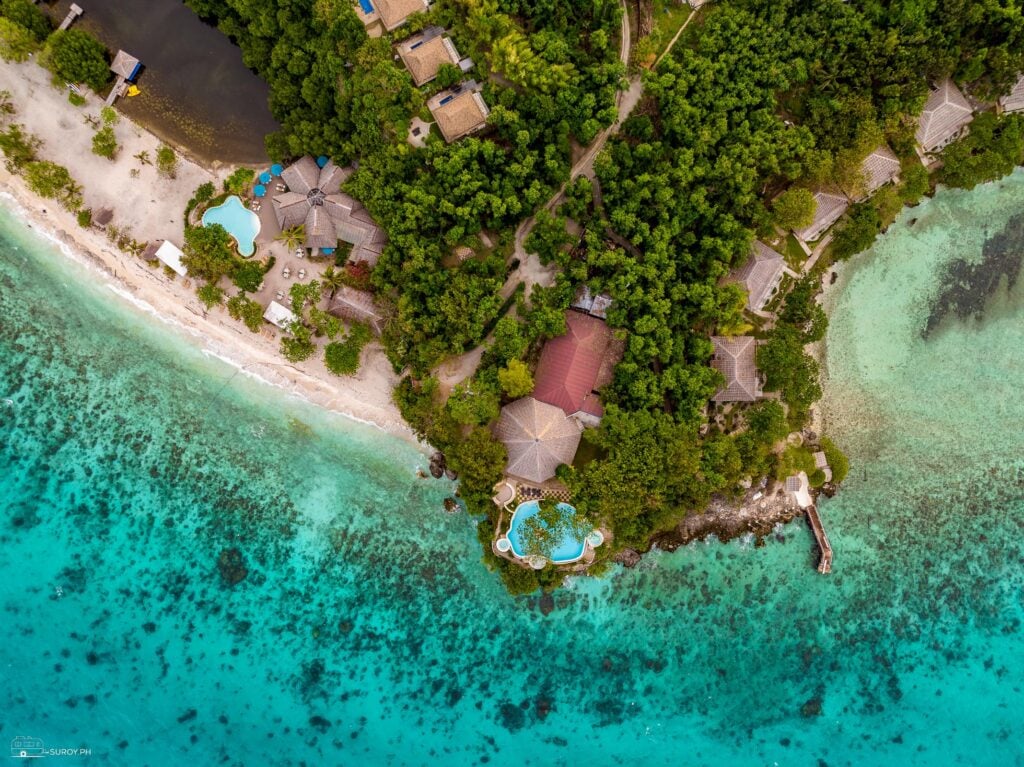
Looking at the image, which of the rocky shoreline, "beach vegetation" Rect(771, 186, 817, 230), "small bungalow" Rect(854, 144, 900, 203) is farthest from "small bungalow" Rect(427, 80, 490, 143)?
the rocky shoreline

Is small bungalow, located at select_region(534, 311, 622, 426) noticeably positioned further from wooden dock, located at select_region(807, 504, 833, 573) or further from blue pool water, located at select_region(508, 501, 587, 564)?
wooden dock, located at select_region(807, 504, 833, 573)

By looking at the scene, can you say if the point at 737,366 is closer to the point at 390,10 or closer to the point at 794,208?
the point at 794,208

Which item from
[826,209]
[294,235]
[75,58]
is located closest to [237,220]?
[294,235]

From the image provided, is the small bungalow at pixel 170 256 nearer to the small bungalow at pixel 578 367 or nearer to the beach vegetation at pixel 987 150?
the small bungalow at pixel 578 367

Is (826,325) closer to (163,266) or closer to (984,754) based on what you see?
(984,754)

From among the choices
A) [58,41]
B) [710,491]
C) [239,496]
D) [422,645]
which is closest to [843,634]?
[710,491]

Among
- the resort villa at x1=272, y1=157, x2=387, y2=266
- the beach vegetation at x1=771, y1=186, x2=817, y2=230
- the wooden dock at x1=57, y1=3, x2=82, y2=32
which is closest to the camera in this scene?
the beach vegetation at x1=771, y1=186, x2=817, y2=230

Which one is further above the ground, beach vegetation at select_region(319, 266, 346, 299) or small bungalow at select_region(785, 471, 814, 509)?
beach vegetation at select_region(319, 266, 346, 299)
